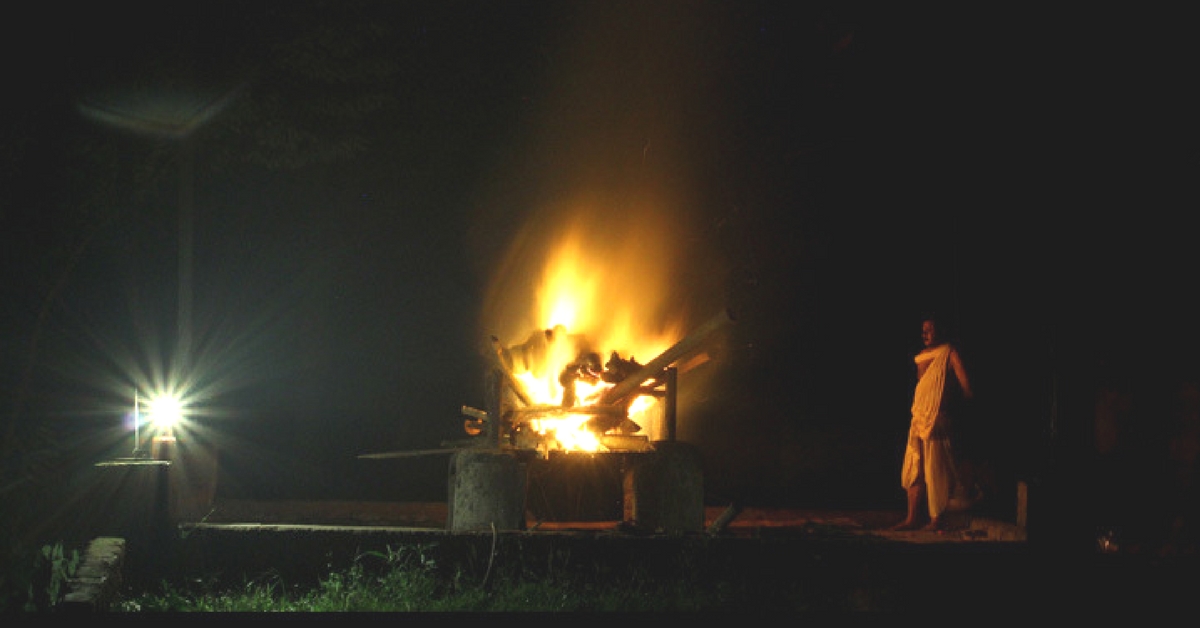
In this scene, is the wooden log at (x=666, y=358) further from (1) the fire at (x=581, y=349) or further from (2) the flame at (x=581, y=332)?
(2) the flame at (x=581, y=332)

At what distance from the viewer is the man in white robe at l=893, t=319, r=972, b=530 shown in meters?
10.8

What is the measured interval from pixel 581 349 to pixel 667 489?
2131mm

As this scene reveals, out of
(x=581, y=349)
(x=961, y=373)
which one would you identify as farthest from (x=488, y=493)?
(x=961, y=373)

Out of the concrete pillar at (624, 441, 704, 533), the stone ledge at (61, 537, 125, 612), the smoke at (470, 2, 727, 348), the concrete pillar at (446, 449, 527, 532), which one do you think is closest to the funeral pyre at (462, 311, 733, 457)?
the concrete pillar at (624, 441, 704, 533)

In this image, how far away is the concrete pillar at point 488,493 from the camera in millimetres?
9977

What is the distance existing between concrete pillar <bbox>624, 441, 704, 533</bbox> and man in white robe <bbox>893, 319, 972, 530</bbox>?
2.42 m

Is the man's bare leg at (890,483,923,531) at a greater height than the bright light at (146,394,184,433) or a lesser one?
lesser

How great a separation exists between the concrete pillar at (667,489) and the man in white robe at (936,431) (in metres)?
2.42

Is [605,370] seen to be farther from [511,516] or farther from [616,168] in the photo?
[616,168]

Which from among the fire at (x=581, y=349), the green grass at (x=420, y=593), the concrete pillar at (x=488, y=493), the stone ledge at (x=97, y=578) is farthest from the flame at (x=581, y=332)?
the stone ledge at (x=97, y=578)

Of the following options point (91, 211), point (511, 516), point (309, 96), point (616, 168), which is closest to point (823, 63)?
point (616, 168)

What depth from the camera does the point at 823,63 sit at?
14.4 meters

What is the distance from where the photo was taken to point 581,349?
11672 millimetres

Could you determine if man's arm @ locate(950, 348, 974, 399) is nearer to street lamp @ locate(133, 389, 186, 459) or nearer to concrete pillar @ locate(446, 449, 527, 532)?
concrete pillar @ locate(446, 449, 527, 532)
